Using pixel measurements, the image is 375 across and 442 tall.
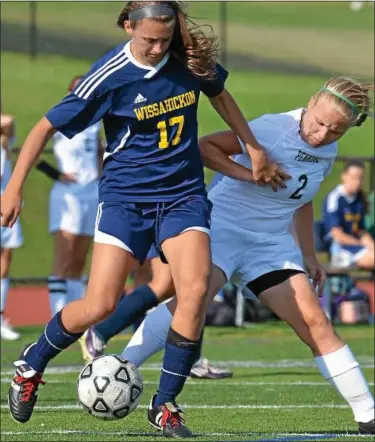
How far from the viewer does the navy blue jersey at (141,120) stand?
612 centimetres

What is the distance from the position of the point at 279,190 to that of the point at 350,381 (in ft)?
3.58

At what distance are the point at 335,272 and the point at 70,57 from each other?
850 inches

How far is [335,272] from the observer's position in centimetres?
1442

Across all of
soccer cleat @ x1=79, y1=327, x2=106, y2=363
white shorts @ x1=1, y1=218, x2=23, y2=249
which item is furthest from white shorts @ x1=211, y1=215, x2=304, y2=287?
white shorts @ x1=1, y1=218, x2=23, y2=249

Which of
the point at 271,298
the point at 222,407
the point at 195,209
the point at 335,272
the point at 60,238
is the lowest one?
the point at 335,272

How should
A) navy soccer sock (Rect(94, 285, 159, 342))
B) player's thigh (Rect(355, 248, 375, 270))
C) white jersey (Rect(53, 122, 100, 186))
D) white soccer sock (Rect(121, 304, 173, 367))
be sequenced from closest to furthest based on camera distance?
white soccer sock (Rect(121, 304, 173, 367)) → navy soccer sock (Rect(94, 285, 159, 342)) → white jersey (Rect(53, 122, 100, 186)) → player's thigh (Rect(355, 248, 375, 270))

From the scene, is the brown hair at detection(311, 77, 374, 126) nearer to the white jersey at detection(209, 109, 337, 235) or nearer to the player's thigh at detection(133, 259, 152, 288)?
the white jersey at detection(209, 109, 337, 235)

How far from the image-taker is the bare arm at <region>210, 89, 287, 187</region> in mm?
6402

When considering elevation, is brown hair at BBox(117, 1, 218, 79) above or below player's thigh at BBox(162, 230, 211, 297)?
above

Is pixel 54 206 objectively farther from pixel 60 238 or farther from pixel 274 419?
pixel 274 419

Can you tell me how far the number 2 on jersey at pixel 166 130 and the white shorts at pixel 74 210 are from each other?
5.91m

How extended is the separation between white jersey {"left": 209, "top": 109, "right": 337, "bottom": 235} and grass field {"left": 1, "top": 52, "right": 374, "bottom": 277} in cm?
1495

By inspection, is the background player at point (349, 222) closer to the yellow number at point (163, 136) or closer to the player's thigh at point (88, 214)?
the player's thigh at point (88, 214)

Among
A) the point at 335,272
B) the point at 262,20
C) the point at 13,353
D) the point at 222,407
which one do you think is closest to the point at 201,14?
the point at 262,20
